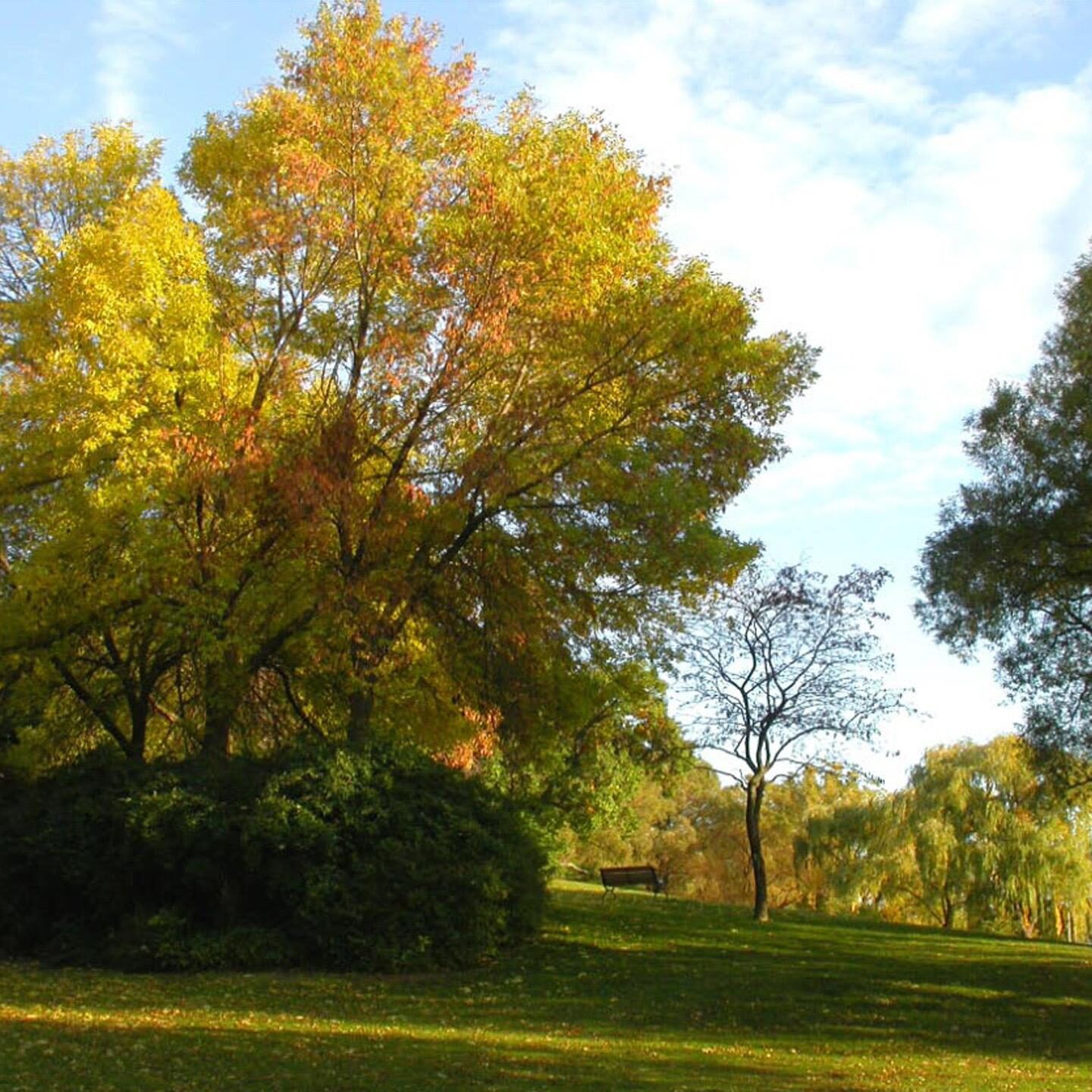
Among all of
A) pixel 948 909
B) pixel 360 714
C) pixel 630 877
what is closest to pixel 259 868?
pixel 360 714

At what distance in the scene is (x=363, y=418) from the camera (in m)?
20.9

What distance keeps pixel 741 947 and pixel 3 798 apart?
505 inches

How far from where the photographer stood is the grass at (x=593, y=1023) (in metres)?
10.3

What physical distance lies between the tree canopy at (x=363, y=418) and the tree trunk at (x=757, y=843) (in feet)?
25.0

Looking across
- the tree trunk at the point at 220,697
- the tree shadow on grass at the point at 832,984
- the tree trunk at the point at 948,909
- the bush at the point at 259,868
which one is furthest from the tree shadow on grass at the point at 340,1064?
the tree trunk at the point at 948,909

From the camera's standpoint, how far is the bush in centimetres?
1786

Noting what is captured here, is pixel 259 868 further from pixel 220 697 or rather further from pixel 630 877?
pixel 630 877

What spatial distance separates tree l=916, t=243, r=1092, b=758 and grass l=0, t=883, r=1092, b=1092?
5.07 metres

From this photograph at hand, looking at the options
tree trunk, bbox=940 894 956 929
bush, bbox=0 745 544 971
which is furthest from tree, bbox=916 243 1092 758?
tree trunk, bbox=940 894 956 929

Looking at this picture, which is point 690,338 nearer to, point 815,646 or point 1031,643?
point 1031,643

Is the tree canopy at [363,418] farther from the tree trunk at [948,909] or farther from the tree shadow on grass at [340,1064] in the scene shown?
the tree trunk at [948,909]

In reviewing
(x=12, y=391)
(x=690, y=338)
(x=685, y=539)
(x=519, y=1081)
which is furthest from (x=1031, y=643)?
(x=12, y=391)

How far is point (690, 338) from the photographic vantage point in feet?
66.5

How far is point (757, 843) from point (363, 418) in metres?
13.8
